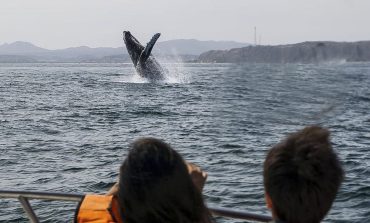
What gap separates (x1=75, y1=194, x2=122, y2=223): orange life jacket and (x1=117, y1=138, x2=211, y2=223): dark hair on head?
23 centimetres

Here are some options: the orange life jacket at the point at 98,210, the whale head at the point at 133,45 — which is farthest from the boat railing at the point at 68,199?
the whale head at the point at 133,45

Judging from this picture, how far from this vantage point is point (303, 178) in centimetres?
229

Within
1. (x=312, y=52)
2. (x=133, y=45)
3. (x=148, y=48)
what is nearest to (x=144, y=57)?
(x=133, y=45)

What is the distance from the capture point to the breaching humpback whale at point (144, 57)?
43.6m

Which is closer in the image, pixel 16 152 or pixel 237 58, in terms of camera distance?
pixel 16 152

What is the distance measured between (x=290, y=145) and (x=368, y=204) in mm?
8330

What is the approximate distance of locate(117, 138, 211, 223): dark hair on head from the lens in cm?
217

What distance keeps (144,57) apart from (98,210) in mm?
43141

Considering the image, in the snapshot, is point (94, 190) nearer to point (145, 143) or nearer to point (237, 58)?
point (145, 143)

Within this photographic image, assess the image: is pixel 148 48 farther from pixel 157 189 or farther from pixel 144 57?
pixel 157 189

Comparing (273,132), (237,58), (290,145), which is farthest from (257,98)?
(237,58)

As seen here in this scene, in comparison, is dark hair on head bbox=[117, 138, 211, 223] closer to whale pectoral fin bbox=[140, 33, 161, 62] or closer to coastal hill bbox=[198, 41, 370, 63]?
whale pectoral fin bbox=[140, 33, 161, 62]

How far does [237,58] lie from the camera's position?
192 meters

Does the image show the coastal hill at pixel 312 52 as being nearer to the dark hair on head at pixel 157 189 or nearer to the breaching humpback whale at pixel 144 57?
the breaching humpback whale at pixel 144 57
